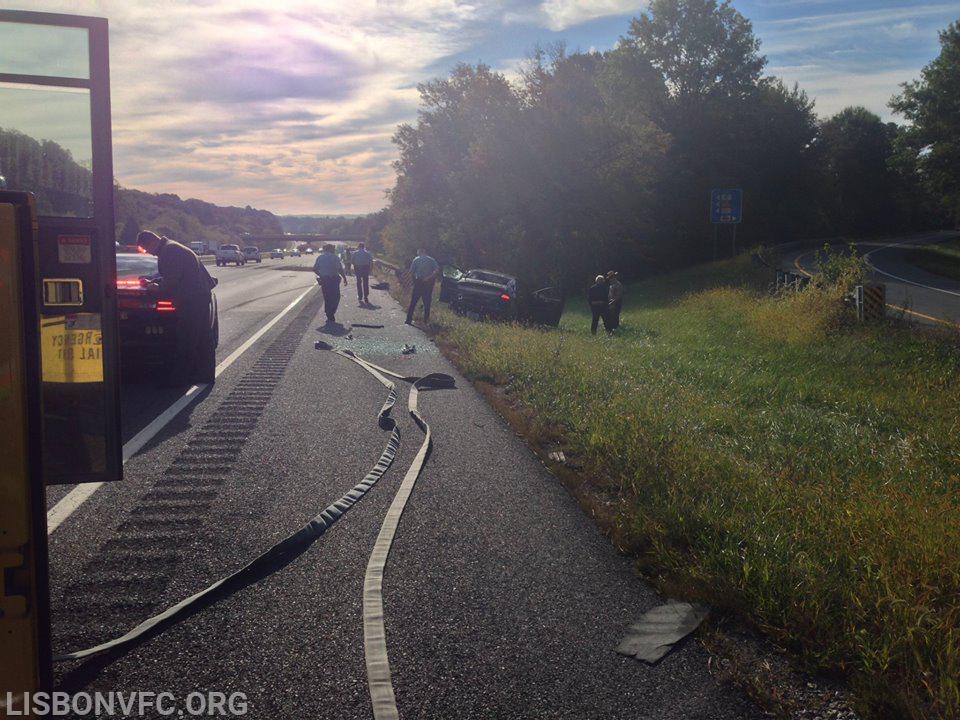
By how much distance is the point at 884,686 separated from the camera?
3375 millimetres

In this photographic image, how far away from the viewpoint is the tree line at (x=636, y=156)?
41281 millimetres

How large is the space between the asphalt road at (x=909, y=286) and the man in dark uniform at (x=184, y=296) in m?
13.8

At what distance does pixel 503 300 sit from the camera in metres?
23.2

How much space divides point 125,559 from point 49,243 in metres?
1.71

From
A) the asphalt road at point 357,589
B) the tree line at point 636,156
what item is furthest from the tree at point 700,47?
the asphalt road at point 357,589

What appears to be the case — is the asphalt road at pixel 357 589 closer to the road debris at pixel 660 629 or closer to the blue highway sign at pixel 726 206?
the road debris at pixel 660 629

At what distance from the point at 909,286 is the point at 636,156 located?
14.2 metres

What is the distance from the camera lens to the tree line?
135ft

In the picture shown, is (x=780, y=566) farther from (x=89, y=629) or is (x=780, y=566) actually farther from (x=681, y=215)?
(x=681, y=215)

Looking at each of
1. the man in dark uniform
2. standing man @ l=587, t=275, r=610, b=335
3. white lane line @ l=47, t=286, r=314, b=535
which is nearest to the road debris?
white lane line @ l=47, t=286, r=314, b=535

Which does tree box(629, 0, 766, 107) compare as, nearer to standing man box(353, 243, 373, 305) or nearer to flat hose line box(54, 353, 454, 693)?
standing man box(353, 243, 373, 305)
